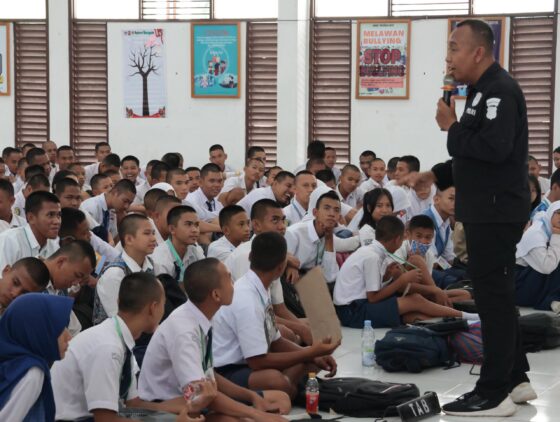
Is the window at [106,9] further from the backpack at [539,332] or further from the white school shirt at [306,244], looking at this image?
the backpack at [539,332]

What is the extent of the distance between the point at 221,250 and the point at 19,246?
139 centimetres

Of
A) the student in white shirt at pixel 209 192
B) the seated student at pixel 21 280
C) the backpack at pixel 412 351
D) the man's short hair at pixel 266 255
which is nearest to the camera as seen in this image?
the seated student at pixel 21 280

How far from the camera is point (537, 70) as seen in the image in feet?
41.0

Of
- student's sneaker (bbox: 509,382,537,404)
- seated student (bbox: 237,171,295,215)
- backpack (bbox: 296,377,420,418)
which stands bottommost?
backpack (bbox: 296,377,420,418)

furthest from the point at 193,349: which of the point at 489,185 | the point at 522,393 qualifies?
the point at 522,393

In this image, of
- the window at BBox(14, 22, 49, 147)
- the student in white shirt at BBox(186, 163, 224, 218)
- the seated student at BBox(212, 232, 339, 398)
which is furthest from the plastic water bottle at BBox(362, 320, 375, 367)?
the window at BBox(14, 22, 49, 147)

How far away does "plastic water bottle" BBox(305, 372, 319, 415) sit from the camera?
15.6ft

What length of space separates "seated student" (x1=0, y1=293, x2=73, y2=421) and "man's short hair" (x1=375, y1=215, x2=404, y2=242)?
145 inches

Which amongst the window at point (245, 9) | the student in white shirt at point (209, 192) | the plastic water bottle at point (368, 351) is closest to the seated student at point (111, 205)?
the student in white shirt at point (209, 192)

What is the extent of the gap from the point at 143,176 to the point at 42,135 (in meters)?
2.60

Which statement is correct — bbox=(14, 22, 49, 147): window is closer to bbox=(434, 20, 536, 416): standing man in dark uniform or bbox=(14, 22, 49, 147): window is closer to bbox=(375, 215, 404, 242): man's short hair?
bbox=(375, 215, 404, 242): man's short hair

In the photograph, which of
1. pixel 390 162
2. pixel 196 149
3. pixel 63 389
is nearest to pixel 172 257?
pixel 63 389

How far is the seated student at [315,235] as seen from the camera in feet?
24.2

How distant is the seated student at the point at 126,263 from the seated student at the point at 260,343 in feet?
2.05
